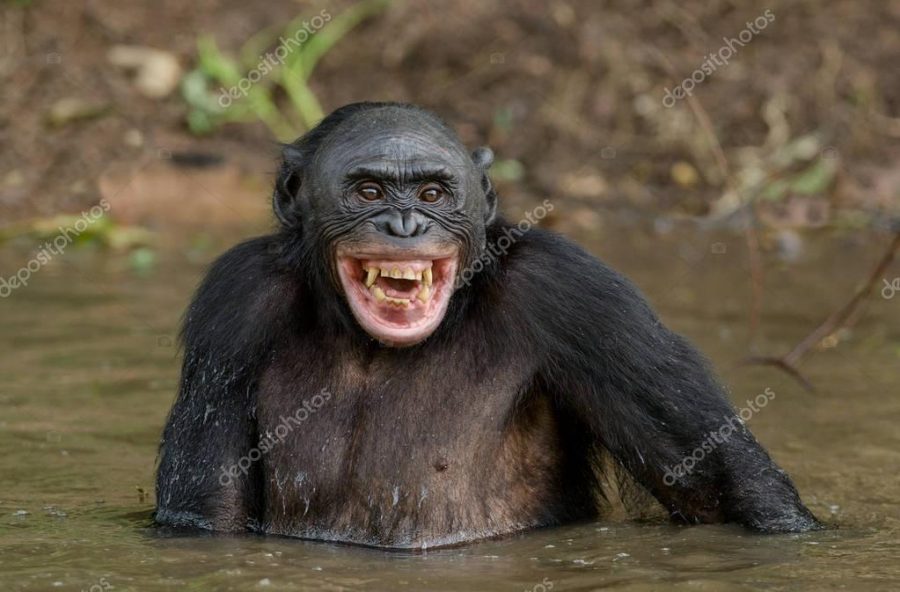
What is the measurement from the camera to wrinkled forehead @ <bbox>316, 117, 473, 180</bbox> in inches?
296

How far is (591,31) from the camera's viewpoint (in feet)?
61.2

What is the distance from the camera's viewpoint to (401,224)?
7.20 metres

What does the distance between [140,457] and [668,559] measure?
415cm

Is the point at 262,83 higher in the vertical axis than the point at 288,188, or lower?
higher

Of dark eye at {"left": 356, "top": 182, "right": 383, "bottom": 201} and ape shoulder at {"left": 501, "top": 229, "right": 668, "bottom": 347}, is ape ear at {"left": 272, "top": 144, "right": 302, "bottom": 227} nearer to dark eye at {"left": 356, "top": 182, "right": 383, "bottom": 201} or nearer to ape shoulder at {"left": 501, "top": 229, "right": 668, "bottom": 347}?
dark eye at {"left": 356, "top": 182, "right": 383, "bottom": 201}

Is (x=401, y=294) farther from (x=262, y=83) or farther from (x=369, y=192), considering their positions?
(x=262, y=83)

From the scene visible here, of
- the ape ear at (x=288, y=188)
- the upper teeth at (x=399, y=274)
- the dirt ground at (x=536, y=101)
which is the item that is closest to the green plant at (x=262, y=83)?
the dirt ground at (x=536, y=101)

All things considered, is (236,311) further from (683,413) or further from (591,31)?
(591,31)

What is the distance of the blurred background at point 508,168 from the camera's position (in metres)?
11.1

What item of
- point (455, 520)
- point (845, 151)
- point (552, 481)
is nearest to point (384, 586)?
point (455, 520)

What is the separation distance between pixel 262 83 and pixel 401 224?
11.1 metres

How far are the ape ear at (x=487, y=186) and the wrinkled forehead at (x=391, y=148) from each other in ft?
0.42

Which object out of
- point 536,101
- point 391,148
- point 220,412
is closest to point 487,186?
point 391,148

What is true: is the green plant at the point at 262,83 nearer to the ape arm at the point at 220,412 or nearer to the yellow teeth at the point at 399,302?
the ape arm at the point at 220,412
